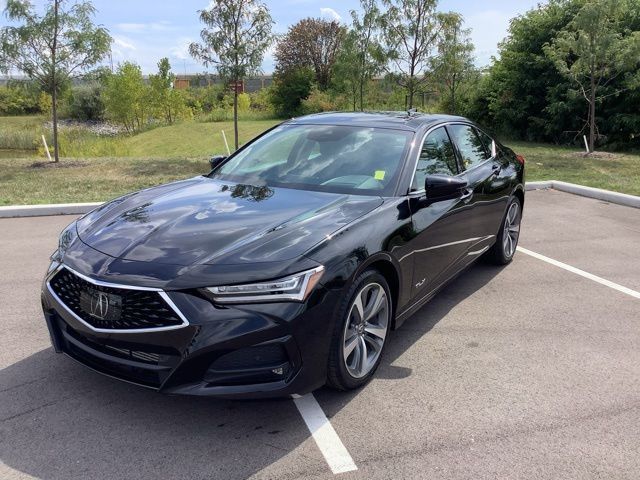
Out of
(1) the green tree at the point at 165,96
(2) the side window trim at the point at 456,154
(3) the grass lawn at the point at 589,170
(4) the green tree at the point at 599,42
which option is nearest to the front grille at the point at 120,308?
(2) the side window trim at the point at 456,154

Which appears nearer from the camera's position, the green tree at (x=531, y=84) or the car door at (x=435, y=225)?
the car door at (x=435, y=225)

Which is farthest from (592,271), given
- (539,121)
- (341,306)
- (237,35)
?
(539,121)

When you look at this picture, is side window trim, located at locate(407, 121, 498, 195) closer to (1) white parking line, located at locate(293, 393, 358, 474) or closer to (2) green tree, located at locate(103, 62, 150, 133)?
(1) white parking line, located at locate(293, 393, 358, 474)

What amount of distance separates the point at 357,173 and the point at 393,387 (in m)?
1.51

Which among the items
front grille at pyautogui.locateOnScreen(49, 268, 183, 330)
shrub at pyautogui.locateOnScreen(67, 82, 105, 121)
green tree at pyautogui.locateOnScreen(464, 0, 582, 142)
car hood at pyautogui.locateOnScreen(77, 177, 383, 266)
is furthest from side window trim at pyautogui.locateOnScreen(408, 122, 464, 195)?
shrub at pyautogui.locateOnScreen(67, 82, 105, 121)

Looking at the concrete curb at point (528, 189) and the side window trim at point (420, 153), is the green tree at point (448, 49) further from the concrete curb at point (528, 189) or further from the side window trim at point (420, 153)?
the side window trim at point (420, 153)

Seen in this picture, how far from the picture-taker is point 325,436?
2834 millimetres

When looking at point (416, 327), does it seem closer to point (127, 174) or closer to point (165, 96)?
point (127, 174)

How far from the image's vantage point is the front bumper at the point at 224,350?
2.57 meters

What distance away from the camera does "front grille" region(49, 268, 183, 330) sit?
2.59m

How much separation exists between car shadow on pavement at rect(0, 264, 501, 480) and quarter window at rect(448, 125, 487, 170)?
2.19 m

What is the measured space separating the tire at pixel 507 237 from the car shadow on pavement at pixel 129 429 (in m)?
2.53

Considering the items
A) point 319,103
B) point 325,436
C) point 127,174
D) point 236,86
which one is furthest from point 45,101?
point 325,436

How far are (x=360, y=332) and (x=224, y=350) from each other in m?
0.93
